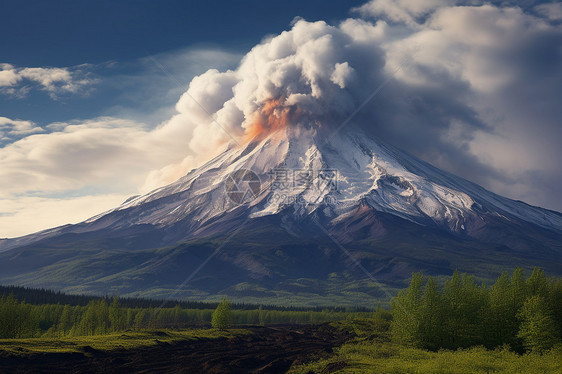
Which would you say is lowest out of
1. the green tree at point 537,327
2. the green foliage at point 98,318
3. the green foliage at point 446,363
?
the green foliage at point 98,318

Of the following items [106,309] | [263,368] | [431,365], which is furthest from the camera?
[106,309]

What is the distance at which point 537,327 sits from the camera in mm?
70875

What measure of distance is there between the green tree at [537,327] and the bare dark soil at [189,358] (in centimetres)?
3207

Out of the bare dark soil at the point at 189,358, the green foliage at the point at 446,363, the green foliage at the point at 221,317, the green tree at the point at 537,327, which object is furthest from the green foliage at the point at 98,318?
the green tree at the point at 537,327

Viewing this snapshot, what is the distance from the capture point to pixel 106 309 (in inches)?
4732

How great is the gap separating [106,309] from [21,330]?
24.1 metres

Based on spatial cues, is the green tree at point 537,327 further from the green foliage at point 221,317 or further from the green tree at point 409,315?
the green foliage at point 221,317

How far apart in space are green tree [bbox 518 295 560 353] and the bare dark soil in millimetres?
32067

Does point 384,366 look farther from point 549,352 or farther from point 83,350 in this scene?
point 83,350

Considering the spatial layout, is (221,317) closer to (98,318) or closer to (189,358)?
(98,318)

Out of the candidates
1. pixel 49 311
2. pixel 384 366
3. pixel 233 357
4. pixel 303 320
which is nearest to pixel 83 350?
pixel 233 357

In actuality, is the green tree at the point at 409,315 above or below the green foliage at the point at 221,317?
above

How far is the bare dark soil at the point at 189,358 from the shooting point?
68312 millimetres

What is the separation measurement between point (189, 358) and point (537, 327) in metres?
52.0
